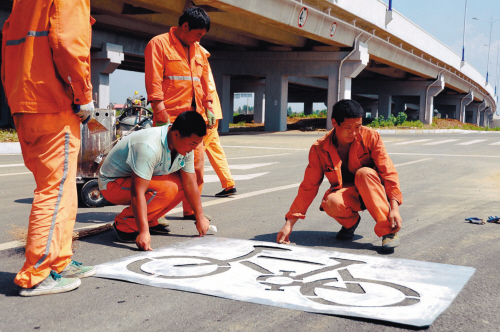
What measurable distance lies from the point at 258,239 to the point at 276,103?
29.9 m

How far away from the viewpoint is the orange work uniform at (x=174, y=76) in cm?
544

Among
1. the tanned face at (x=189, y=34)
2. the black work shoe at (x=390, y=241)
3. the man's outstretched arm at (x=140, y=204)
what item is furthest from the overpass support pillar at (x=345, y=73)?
the man's outstretched arm at (x=140, y=204)

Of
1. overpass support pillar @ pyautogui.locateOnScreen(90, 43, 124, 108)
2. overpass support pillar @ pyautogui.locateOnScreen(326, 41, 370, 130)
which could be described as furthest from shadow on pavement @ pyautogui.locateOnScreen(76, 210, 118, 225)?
overpass support pillar @ pyautogui.locateOnScreen(326, 41, 370, 130)

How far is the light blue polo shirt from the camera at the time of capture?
4.24 m

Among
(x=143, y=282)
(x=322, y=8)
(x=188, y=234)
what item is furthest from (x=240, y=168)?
(x=322, y=8)

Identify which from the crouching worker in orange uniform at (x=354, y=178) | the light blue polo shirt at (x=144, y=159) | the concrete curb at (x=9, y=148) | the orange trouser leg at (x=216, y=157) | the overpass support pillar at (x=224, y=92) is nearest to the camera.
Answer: the light blue polo shirt at (x=144, y=159)

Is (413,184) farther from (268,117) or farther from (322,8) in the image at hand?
(268,117)

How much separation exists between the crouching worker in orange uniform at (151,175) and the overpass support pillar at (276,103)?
29615mm

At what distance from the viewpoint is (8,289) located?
11.2 ft

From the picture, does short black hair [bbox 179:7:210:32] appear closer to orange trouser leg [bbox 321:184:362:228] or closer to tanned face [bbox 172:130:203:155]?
tanned face [bbox 172:130:203:155]

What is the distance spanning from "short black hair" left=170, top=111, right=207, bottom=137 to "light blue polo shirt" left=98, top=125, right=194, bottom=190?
0.26m

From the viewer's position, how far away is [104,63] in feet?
90.3

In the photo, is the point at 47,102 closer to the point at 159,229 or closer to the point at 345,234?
the point at 159,229

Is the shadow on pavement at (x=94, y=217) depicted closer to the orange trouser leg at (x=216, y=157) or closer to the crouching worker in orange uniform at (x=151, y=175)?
the crouching worker in orange uniform at (x=151, y=175)
